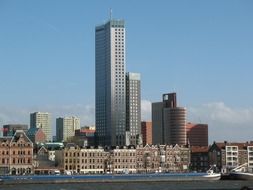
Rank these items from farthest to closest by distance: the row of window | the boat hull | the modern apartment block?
the row of window < the modern apartment block < the boat hull

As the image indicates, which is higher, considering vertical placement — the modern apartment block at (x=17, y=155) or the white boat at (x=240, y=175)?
the modern apartment block at (x=17, y=155)

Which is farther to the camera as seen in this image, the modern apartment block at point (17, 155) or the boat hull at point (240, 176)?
the modern apartment block at point (17, 155)

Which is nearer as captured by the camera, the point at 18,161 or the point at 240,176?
the point at 240,176

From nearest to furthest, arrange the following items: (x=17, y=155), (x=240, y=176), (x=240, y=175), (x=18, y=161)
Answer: (x=240, y=176)
(x=240, y=175)
(x=17, y=155)
(x=18, y=161)

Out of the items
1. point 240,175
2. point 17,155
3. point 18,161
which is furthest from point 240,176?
point 17,155

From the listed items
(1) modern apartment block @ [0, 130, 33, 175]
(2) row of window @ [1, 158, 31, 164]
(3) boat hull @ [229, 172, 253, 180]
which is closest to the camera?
(3) boat hull @ [229, 172, 253, 180]

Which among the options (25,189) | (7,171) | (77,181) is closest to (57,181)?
(77,181)

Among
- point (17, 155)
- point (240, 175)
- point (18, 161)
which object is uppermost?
point (17, 155)

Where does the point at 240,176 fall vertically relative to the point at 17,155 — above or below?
below

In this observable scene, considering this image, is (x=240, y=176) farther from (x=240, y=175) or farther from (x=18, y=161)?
(x=18, y=161)

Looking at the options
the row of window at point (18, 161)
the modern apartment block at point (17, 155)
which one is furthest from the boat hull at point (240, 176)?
the row of window at point (18, 161)

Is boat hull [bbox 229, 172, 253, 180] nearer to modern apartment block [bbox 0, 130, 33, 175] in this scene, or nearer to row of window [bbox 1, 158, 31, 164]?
modern apartment block [bbox 0, 130, 33, 175]

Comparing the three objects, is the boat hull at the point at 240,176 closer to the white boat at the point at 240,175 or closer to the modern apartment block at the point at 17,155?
the white boat at the point at 240,175

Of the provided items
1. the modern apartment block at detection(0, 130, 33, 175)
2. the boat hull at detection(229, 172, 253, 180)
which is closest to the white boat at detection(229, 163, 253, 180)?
the boat hull at detection(229, 172, 253, 180)
